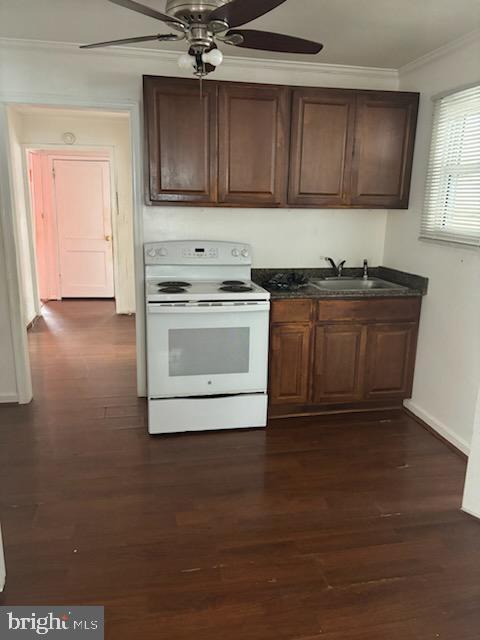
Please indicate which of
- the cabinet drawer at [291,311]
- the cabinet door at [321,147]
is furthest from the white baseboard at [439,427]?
the cabinet door at [321,147]

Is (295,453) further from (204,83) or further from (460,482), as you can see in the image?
(204,83)

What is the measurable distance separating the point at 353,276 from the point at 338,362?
0.85 metres

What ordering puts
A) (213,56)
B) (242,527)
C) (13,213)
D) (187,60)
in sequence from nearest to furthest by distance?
(213,56) < (187,60) < (242,527) < (13,213)

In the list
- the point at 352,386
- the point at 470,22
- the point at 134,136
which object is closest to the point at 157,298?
the point at 134,136

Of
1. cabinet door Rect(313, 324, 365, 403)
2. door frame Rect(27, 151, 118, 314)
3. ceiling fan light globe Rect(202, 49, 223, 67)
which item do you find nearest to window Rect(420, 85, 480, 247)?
cabinet door Rect(313, 324, 365, 403)

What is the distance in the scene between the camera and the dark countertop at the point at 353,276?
324 cm

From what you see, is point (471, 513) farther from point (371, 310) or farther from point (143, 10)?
point (143, 10)

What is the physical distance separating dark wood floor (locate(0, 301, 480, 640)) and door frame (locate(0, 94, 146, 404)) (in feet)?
1.22

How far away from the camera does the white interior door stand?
269 inches

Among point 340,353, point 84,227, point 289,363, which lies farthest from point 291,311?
point 84,227

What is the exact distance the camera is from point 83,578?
191 centimetres

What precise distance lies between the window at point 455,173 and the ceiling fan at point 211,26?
131 cm

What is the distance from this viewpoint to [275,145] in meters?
3.21

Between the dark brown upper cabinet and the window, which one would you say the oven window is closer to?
the dark brown upper cabinet
